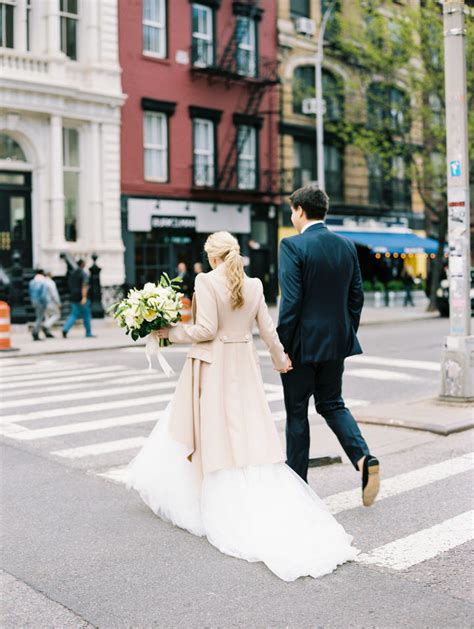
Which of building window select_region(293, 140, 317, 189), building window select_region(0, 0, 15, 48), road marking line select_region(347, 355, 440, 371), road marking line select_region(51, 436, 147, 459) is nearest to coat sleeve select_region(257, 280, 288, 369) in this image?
road marking line select_region(51, 436, 147, 459)

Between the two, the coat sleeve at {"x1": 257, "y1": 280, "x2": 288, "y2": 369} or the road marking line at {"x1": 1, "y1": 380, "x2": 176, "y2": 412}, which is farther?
the road marking line at {"x1": 1, "y1": 380, "x2": 176, "y2": 412}

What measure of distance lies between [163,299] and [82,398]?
5.99 meters

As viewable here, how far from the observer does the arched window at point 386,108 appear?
29.9 m

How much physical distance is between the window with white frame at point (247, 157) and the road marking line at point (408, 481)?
25406 millimetres

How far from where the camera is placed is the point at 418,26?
28.1 metres

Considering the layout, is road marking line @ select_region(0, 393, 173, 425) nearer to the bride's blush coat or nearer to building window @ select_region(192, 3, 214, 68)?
the bride's blush coat

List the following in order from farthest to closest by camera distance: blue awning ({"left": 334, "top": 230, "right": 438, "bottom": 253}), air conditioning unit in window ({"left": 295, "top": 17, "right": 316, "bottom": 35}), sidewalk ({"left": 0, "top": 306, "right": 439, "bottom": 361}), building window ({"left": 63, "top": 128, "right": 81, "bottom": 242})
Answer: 1. blue awning ({"left": 334, "top": 230, "right": 438, "bottom": 253})
2. air conditioning unit in window ({"left": 295, "top": 17, "right": 316, "bottom": 35})
3. building window ({"left": 63, "top": 128, "right": 81, "bottom": 242})
4. sidewalk ({"left": 0, "top": 306, "right": 439, "bottom": 361})

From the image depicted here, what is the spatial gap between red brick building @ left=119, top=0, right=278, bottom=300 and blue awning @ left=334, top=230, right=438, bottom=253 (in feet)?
13.6

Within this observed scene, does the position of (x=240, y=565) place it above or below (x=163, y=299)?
below

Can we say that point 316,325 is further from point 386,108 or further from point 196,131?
point 386,108

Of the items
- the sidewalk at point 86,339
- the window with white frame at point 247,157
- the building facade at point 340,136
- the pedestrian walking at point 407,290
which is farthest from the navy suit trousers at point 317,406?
the pedestrian walking at point 407,290

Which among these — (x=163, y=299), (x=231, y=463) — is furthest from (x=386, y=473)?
(x=163, y=299)

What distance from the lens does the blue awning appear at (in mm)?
34906

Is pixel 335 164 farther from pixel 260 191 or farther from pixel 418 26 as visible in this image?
pixel 418 26
